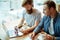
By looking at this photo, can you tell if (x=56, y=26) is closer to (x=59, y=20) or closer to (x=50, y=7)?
(x=59, y=20)

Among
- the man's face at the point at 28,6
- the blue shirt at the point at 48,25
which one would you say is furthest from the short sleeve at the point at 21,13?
the blue shirt at the point at 48,25

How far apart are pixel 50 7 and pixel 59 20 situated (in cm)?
15

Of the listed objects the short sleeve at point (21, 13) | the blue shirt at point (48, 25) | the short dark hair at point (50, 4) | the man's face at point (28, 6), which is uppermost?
the short dark hair at point (50, 4)

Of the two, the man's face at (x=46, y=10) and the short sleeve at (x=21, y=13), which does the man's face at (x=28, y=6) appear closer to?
the short sleeve at (x=21, y=13)

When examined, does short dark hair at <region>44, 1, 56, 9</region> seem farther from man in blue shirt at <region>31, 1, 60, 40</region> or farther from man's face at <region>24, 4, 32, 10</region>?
man's face at <region>24, 4, 32, 10</region>

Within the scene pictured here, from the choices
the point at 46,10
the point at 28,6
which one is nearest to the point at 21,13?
the point at 28,6

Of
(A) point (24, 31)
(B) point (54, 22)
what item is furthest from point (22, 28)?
(B) point (54, 22)

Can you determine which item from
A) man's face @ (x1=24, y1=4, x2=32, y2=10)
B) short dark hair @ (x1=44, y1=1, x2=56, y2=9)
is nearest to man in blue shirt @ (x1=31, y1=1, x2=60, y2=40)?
short dark hair @ (x1=44, y1=1, x2=56, y2=9)

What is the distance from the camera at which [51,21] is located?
169 cm

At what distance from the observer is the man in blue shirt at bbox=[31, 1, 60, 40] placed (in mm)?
1662

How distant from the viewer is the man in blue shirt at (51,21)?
5.45ft

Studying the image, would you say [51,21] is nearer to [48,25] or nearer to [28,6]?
[48,25]

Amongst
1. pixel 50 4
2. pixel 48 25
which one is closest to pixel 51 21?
pixel 48 25

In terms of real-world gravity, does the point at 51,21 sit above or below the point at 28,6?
below
